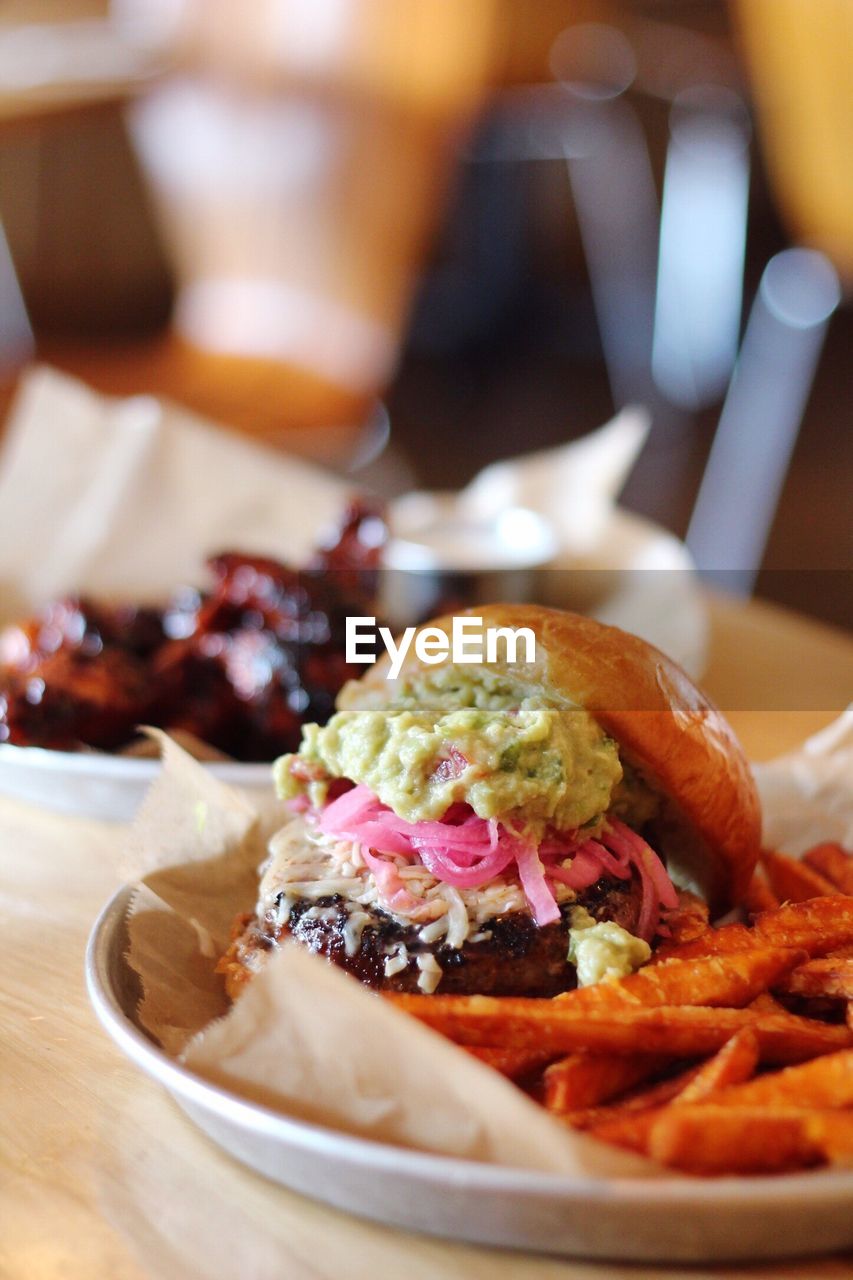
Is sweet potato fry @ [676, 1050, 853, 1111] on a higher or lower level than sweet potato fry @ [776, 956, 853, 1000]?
higher

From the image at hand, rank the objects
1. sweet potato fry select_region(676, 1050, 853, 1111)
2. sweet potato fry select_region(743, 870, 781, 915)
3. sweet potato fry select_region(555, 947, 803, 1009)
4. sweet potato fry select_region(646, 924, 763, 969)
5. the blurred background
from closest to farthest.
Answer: sweet potato fry select_region(676, 1050, 853, 1111)
sweet potato fry select_region(555, 947, 803, 1009)
sweet potato fry select_region(646, 924, 763, 969)
sweet potato fry select_region(743, 870, 781, 915)
the blurred background

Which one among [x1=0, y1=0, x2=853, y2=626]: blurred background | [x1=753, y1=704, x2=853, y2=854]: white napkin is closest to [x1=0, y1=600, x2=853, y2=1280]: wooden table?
[x1=753, y1=704, x2=853, y2=854]: white napkin

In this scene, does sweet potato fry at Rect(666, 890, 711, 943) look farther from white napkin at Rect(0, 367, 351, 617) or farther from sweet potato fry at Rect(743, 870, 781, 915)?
white napkin at Rect(0, 367, 351, 617)

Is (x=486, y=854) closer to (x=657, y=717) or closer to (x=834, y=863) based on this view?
(x=657, y=717)

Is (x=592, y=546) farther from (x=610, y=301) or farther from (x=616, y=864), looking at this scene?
(x=610, y=301)

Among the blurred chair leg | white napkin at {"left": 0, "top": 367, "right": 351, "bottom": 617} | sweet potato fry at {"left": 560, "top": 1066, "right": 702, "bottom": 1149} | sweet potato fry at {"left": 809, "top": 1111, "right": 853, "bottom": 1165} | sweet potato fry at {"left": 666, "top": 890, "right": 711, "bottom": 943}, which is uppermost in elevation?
sweet potato fry at {"left": 809, "top": 1111, "right": 853, "bottom": 1165}

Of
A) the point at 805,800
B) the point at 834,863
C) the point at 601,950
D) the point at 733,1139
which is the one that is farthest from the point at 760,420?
the point at 733,1139

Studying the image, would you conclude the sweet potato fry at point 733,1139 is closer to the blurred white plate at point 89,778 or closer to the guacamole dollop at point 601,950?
the guacamole dollop at point 601,950
